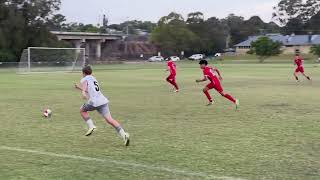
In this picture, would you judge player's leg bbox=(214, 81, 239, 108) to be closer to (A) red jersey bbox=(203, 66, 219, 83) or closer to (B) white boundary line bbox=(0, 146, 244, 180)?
(A) red jersey bbox=(203, 66, 219, 83)

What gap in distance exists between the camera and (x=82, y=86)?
393 inches

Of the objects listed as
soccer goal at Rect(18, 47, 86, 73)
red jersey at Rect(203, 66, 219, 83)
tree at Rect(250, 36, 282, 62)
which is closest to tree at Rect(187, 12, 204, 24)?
tree at Rect(250, 36, 282, 62)

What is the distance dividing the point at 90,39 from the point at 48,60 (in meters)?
79.2

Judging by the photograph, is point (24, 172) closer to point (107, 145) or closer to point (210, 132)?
point (107, 145)

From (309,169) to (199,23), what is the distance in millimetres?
127960

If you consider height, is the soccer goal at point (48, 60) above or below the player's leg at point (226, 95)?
below

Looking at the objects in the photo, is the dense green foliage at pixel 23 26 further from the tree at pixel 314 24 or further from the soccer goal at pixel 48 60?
the tree at pixel 314 24

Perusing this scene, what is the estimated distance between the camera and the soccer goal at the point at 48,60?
176 feet

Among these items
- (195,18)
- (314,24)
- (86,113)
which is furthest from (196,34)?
(86,113)

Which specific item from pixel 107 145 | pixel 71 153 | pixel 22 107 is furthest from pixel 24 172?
pixel 22 107

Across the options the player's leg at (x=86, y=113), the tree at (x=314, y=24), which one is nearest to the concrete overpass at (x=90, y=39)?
the tree at (x=314, y=24)

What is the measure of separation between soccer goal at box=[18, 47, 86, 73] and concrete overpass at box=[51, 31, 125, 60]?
68221mm

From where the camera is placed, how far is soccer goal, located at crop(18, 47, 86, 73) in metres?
53.6

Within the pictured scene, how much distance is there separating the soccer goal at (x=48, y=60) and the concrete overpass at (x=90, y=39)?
6822 cm
